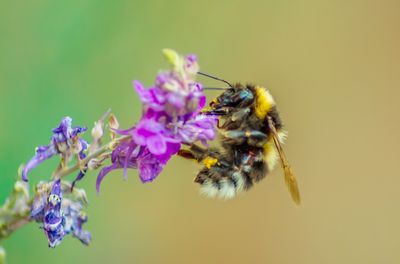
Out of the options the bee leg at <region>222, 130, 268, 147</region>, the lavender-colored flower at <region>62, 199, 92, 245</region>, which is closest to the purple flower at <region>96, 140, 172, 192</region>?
the lavender-colored flower at <region>62, 199, 92, 245</region>

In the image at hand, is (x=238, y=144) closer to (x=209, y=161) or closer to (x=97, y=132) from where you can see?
(x=209, y=161)

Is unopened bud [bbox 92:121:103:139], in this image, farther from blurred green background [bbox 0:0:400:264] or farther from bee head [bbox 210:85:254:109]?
blurred green background [bbox 0:0:400:264]

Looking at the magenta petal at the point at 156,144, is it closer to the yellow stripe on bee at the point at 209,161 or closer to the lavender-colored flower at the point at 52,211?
the lavender-colored flower at the point at 52,211

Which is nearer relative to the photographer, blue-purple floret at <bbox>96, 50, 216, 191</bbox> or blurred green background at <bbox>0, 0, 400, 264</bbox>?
blue-purple floret at <bbox>96, 50, 216, 191</bbox>

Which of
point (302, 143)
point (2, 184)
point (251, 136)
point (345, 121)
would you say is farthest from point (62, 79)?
point (345, 121)

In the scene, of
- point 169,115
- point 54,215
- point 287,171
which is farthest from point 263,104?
point 54,215

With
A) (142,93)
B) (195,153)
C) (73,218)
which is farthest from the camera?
(195,153)

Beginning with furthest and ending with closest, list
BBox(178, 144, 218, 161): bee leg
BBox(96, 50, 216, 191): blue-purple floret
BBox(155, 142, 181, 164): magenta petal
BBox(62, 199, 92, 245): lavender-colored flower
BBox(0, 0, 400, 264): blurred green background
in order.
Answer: BBox(0, 0, 400, 264): blurred green background
BBox(178, 144, 218, 161): bee leg
BBox(62, 199, 92, 245): lavender-colored flower
BBox(155, 142, 181, 164): magenta petal
BBox(96, 50, 216, 191): blue-purple floret
